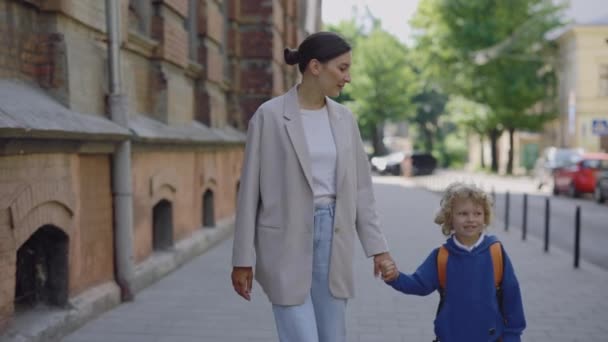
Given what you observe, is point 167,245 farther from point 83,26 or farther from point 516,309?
point 516,309

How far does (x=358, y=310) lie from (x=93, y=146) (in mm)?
2779

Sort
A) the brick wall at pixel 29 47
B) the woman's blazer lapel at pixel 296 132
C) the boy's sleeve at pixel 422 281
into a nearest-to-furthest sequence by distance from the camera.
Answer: the woman's blazer lapel at pixel 296 132
the boy's sleeve at pixel 422 281
the brick wall at pixel 29 47

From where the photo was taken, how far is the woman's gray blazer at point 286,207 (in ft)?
10.7

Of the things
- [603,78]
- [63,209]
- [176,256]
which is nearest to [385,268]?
[63,209]

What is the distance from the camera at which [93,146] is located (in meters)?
6.20

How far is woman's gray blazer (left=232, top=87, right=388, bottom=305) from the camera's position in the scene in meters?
3.27

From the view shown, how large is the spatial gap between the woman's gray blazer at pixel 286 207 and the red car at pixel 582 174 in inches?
876

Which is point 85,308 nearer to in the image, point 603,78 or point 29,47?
point 29,47

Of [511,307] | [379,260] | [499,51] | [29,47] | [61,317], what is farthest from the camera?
[499,51]

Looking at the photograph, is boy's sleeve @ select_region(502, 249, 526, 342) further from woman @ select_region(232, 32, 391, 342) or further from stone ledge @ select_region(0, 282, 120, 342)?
stone ledge @ select_region(0, 282, 120, 342)

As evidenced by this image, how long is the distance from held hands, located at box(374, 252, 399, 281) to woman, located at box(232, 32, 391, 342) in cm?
21

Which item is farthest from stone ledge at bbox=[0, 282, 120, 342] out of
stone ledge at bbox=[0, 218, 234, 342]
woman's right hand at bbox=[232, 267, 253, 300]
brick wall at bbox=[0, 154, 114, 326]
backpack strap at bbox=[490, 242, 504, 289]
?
backpack strap at bbox=[490, 242, 504, 289]

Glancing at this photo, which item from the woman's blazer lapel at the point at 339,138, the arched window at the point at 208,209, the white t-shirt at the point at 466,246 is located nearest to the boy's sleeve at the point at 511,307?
the white t-shirt at the point at 466,246

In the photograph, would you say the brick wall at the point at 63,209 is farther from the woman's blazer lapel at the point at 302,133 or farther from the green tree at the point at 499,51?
the green tree at the point at 499,51
